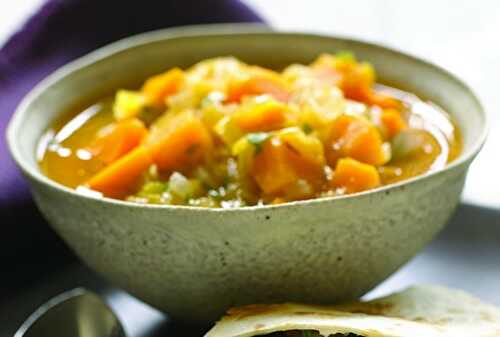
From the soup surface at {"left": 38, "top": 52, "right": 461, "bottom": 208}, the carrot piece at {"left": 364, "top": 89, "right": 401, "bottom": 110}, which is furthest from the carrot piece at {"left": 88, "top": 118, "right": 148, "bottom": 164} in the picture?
the carrot piece at {"left": 364, "top": 89, "right": 401, "bottom": 110}

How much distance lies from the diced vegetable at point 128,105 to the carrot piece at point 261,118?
0.42 m

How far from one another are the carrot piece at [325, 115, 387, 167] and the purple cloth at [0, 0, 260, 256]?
1007mm

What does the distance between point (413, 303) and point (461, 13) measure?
2821mm

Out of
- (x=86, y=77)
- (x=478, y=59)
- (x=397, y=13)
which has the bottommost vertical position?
(x=86, y=77)

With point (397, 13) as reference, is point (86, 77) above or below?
below

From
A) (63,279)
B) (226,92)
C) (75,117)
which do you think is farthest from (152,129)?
(63,279)

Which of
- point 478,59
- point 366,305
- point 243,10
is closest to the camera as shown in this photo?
point 366,305

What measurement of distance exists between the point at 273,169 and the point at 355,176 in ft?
0.66

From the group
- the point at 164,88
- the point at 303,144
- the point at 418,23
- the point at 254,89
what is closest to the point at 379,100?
the point at 254,89

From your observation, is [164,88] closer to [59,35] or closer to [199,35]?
[199,35]

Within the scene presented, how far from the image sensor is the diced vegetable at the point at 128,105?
2601mm

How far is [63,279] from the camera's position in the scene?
2.77m

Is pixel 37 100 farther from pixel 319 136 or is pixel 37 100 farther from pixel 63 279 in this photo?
pixel 319 136

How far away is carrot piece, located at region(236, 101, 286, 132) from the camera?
7.51ft
